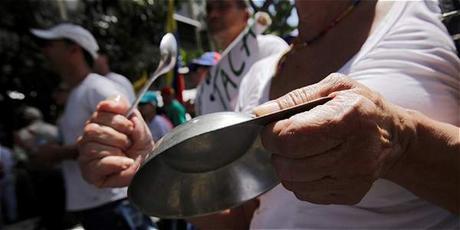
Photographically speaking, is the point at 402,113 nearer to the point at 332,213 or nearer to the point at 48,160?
the point at 332,213

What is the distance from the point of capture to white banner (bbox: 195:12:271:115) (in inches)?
77.9

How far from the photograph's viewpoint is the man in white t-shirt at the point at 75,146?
214 cm

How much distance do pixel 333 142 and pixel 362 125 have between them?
39mm

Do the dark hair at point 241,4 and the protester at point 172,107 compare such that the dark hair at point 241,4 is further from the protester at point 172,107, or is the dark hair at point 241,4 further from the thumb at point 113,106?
the thumb at point 113,106

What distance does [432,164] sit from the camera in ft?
2.38

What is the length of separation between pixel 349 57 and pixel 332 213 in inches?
10.5

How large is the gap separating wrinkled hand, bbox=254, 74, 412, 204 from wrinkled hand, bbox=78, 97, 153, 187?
1.39ft

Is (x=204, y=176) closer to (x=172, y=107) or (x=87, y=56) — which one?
(x=87, y=56)

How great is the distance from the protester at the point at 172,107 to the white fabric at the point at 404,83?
2653 mm

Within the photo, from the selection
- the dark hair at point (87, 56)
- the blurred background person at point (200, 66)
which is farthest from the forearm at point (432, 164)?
the blurred background person at point (200, 66)

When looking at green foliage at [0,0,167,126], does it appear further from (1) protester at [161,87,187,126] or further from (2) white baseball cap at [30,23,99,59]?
(2) white baseball cap at [30,23,99,59]

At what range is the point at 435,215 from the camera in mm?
832

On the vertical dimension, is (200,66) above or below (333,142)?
below

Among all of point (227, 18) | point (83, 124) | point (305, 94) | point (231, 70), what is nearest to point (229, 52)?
point (231, 70)
